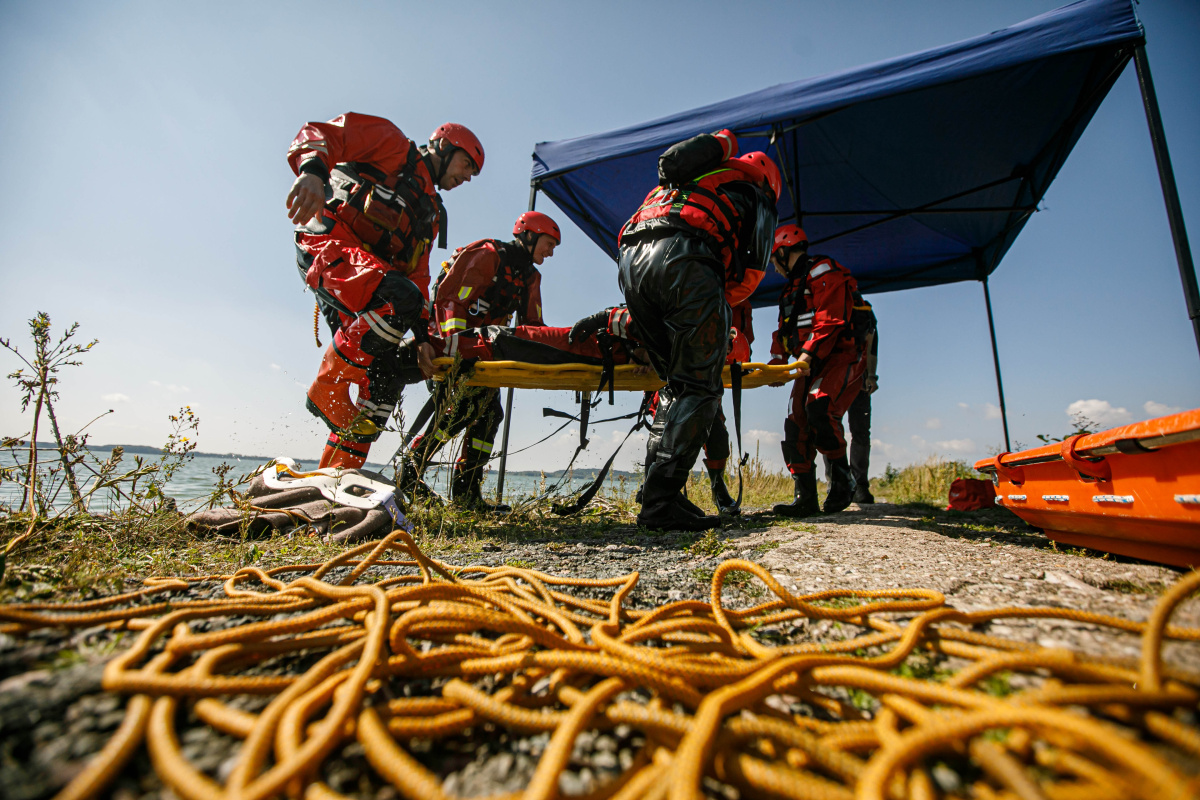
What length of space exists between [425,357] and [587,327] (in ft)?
3.51

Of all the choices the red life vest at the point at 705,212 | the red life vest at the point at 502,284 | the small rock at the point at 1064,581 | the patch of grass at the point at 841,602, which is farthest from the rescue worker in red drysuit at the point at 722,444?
the patch of grass at the point at 841,602

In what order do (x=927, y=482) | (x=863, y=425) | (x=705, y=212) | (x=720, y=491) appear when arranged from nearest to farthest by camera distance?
(x=705, y=212) < (x=720, y=491) < (x=863, y=425) < (x=927, y=482)

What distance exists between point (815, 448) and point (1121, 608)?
269 cm

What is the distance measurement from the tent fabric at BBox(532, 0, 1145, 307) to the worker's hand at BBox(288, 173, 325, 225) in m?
2.43

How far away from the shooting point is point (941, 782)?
477mm

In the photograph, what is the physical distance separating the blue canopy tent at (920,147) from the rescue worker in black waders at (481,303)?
0.84 metres

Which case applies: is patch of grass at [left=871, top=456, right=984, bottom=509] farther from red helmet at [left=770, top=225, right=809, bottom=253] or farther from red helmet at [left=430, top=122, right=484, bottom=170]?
red helmet at [left=430, top=122, right=484, bottom=170]

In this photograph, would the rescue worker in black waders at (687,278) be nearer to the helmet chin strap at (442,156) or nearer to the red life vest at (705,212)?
the red life vest at (705,212)

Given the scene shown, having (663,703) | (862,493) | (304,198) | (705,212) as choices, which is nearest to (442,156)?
(304,198)

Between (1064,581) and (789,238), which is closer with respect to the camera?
(1064,581)

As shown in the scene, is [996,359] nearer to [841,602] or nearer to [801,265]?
[801,265]

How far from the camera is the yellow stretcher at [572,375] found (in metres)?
2.88

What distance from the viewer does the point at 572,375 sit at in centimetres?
300

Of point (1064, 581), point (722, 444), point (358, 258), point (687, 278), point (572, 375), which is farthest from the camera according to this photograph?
point (722, 444)
